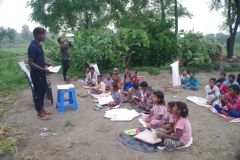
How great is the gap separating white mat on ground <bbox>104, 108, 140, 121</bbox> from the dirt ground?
146mm

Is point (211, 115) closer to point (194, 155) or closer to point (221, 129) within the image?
point (221, 129)

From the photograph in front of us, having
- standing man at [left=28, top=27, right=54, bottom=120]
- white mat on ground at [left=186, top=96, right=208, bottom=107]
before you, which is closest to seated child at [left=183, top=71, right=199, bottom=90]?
white mat on ground at [left=186, top=96, right=208, bottom=107]

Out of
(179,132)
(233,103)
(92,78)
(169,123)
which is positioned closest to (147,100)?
(169,123)

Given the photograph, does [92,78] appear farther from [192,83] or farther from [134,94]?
[192,83]

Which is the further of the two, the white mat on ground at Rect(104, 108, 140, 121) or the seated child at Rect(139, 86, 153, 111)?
the seated child at Rect(139, 86, 153, 111)

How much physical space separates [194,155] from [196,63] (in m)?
7.68

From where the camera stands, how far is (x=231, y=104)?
4.87 m

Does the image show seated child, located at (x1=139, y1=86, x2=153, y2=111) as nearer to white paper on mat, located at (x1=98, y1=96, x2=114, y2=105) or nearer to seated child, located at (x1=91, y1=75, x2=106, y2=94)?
white paper on mat, located at (x1=98, y1=96, x2=114, y2=105)

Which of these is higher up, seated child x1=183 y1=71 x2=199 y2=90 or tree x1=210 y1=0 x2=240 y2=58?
tree x1=210 y1=0 x2=240 y2=58

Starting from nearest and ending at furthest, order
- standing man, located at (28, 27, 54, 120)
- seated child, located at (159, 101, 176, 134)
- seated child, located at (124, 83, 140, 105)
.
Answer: seated child, located at (159, 101, 176, 134)
standing man, located at (28, 27, 54, 120)
seated child, located at (124, 83, 140, 105)

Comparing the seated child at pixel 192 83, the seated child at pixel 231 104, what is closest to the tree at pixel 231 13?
the seated child at pixel 192 83

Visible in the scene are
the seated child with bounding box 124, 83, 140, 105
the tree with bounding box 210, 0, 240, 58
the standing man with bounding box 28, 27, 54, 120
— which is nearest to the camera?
the standing man with bounding box 28, 27, 54, 120

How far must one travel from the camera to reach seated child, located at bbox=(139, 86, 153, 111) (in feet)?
17.0

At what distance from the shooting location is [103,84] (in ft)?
22.9
